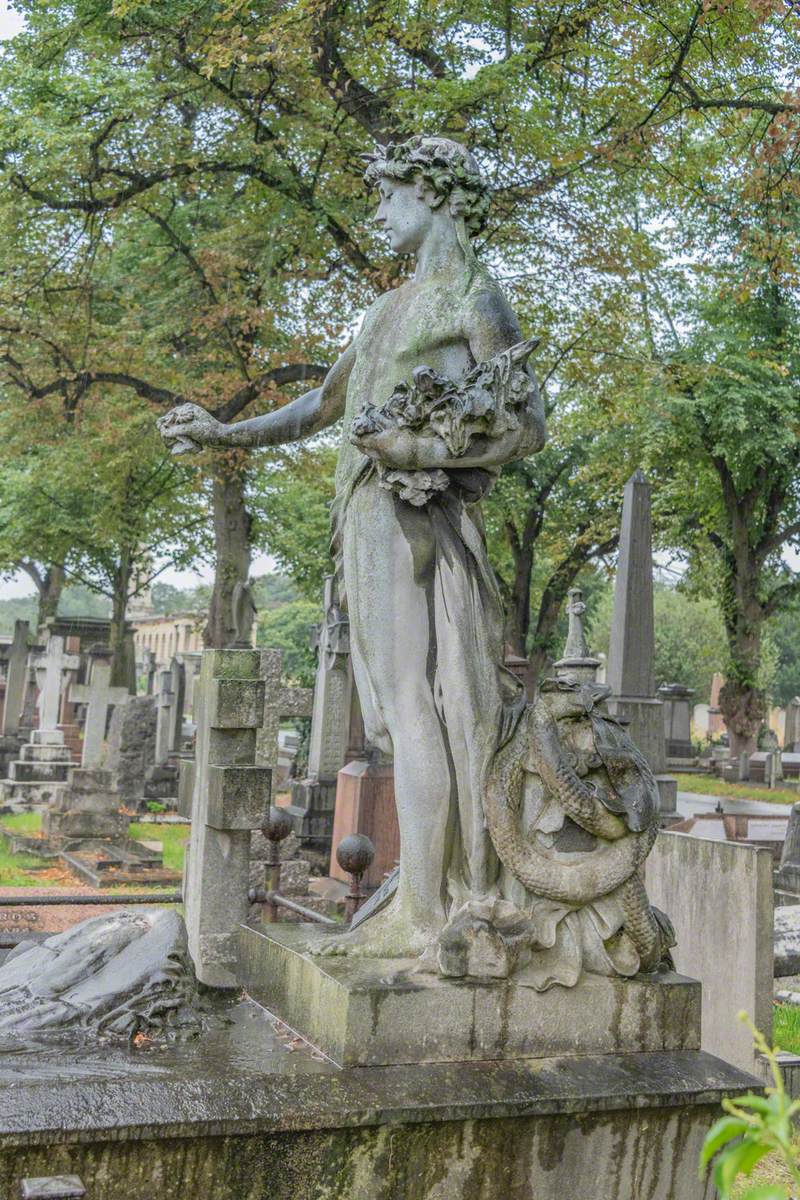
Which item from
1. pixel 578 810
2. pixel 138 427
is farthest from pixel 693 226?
pixel 578 810

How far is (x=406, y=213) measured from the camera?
14.3 ft

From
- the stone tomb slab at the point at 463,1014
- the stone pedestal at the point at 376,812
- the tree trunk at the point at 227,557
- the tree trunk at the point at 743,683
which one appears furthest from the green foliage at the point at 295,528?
the stone tomb slab at the point at 463,1014

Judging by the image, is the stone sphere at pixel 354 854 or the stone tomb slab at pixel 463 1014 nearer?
the stone tomb slab at pixel 463 1014

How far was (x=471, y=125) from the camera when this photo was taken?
49.4 feet

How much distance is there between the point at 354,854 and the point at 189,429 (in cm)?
316

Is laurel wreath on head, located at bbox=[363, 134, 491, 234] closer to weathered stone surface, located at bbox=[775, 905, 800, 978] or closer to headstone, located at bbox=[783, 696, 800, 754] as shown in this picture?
weathered stone surface, located at bbox=[775, 905, 800, 978]

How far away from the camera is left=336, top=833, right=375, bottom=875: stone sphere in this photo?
6980mm

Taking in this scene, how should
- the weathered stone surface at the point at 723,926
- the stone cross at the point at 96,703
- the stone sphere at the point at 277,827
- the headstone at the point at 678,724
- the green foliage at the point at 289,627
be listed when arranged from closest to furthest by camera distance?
the weathered stone surface at the point at 723,926 < the stone sphere at the point at 277,827 < the stone cross at the point at 96,703 < the headstone at the point at 678,724 < the green foliage at the point at 289,627

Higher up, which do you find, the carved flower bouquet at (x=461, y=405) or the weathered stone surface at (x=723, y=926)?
the carved flower bouquet at (x=461, y=405)

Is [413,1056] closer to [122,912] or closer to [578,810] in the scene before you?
[578,810]

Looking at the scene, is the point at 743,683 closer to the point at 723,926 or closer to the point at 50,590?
the point at 50,590

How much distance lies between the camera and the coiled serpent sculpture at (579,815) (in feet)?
12.8

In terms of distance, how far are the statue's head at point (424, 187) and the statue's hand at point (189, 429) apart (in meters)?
0.96

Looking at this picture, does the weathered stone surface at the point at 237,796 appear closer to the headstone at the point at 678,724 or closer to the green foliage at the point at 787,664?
the headstone at the point at 678,724
